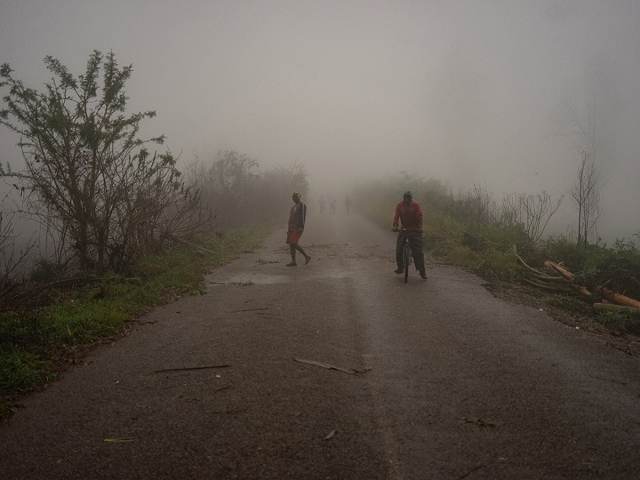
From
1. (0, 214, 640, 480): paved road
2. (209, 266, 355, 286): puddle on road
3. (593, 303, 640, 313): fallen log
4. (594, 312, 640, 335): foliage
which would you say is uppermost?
(209, 266, 355, 286): puddle on road

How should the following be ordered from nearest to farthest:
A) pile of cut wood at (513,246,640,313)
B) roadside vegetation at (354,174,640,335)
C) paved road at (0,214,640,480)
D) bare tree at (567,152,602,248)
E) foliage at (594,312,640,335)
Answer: paved road at (0,214,640,480) → foliage at (594,312,640,335) → pile of cut wood at (513,246,640,313) → roadside vegetation at (354,174,640,335) → bare tree at (567,152,602,248)

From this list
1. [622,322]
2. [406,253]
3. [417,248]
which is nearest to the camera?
[622,322]

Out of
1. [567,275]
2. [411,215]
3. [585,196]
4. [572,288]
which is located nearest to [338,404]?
[411,215]

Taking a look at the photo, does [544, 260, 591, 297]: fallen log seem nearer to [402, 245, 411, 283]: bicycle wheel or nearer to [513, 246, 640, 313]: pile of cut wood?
[513, 246, 640, 313]: pile of cut wood

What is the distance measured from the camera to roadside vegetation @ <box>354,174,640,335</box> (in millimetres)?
7539

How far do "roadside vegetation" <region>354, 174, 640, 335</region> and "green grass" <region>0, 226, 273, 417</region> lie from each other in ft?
24.1

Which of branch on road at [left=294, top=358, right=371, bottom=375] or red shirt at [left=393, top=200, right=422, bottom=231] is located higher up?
red shirt at [left=393, top=200, right=422, bottom=231]

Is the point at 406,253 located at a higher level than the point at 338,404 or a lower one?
higher

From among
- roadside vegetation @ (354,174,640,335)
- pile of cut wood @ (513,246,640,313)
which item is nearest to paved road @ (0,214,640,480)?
pile of cut wood @ (513,246,640,313)

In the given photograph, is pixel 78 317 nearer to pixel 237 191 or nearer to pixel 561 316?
pixel 561 316

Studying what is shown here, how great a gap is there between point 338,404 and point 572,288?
7.35 meters

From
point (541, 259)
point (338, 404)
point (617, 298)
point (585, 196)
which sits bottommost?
point (617, 298)

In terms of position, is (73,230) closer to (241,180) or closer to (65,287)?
(65,287)

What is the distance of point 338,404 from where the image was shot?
3402mm
